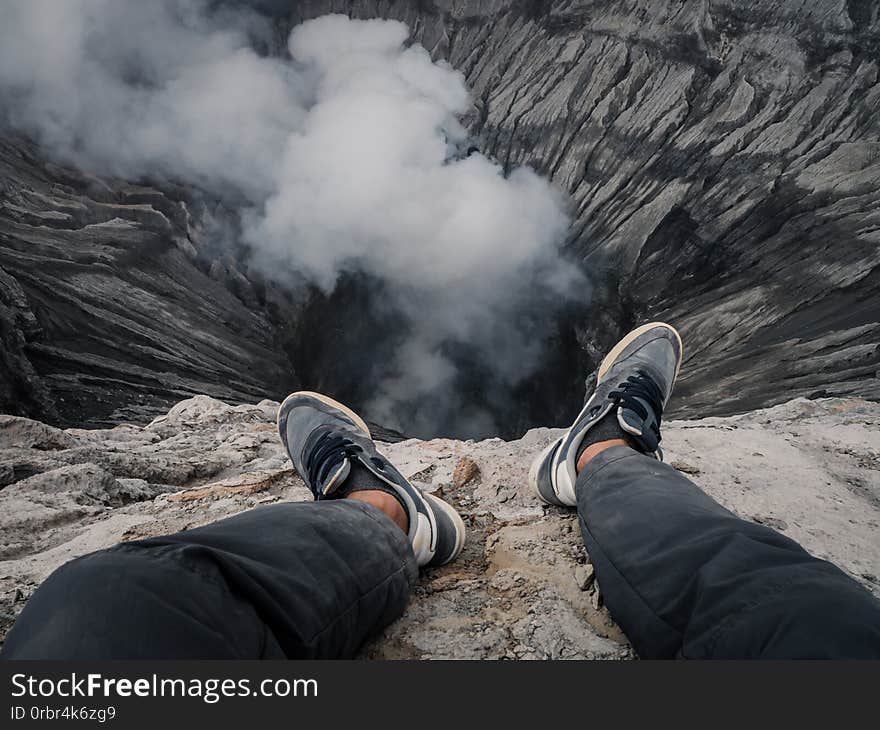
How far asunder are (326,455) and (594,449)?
108 cm

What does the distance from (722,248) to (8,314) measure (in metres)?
13.1

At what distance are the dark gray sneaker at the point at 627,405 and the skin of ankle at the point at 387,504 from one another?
662 millimetres

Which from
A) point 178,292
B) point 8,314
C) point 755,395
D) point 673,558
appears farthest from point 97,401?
point 755,395

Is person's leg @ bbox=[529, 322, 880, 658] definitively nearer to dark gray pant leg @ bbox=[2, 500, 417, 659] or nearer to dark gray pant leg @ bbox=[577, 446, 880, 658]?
dark gray pant leg @ bbox=[577, 446, 880, 658]

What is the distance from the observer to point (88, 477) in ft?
9.50

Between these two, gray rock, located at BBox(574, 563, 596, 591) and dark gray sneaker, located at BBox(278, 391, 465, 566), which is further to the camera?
dark gray sneaker, located at BBox(278, 391, 465, 566)

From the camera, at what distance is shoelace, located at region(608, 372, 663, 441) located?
7.21 feet

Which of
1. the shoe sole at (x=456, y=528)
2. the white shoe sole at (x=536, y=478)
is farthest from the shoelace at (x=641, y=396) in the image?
the shoe sole at (x=456, y=528)

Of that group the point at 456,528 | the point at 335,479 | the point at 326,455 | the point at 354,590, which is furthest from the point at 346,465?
the point at 354,590

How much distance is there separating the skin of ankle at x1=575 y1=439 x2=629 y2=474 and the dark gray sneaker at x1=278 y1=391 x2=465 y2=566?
50 cm

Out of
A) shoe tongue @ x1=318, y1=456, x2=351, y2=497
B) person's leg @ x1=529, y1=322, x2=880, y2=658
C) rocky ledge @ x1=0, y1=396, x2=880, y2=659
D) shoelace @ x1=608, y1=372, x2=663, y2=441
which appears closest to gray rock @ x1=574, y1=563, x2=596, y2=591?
rocky ledge @ x1=0, y1=396, x2=880, y2=659

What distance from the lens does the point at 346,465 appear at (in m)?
1.97

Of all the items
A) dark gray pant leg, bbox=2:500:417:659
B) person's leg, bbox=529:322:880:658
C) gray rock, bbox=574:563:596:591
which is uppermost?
person's leg, bbox=529:322:880:658

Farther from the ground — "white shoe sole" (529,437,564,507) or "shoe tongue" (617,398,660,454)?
"shoe tongue" (617,398,660,454)
